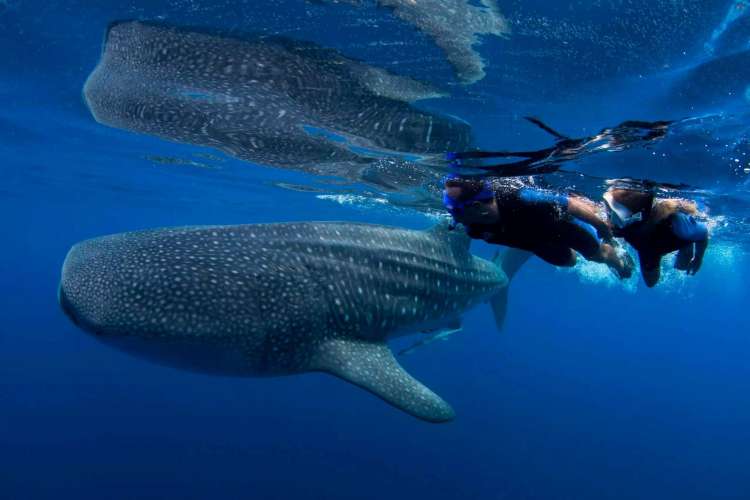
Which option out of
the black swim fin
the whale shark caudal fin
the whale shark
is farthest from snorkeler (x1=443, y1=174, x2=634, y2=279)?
the black swim fin

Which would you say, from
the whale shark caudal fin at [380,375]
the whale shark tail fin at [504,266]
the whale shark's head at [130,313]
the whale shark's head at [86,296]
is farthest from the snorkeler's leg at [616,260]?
the whale shark's head at [86,296]

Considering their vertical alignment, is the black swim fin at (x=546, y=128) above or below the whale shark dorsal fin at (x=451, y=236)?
above

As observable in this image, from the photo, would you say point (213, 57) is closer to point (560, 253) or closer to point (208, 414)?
point (560, 253)

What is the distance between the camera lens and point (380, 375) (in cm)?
547

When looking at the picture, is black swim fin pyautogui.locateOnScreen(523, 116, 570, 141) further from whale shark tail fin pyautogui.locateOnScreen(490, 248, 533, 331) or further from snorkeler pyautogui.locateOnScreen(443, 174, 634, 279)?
snorkeler pyautogui.locateOnScreen(443, 174, 634, 279)

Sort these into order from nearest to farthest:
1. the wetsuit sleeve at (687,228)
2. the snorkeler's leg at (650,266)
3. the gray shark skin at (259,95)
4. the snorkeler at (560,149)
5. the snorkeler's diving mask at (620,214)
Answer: the wetsuit sleeve at (687,228) < the snorkeler's diving mask at (620,214) < the snorkeler's leg at (650,266) < the gray shark skin at (259,95) < the snorkeler at (560,149)

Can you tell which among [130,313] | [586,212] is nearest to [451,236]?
[586,212]

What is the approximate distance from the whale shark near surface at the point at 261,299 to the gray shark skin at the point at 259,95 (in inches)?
105

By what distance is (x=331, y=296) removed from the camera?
19.4 feet

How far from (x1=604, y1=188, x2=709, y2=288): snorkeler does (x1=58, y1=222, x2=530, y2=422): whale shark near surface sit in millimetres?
2697

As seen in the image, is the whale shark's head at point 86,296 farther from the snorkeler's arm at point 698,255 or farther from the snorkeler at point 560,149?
the snorkeler at point 560,149

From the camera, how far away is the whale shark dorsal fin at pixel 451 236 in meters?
7.87

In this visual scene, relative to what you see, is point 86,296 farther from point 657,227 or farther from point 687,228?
A: point 687,228

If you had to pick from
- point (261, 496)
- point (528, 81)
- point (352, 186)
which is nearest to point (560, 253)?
point (528, 81)
